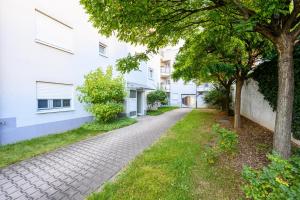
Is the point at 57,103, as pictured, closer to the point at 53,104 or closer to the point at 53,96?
the point at 53,104

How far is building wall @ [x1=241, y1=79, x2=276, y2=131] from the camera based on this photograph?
799cm

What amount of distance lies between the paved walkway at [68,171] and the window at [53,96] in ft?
8.65

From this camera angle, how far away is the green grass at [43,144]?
5152 mm

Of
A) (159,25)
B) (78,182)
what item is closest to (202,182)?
(78,182)

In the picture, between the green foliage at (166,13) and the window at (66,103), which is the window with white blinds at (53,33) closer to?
the window at (66,103)

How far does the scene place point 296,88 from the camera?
541 centimetres

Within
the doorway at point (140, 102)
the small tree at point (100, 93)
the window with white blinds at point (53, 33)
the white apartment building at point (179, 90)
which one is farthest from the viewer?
the white apartment building at point (179, 90)

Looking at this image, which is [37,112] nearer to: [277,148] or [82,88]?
[82,88]

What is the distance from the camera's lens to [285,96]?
356 centimetres

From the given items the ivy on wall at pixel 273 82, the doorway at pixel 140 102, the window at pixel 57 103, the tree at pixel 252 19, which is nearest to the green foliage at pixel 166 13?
the tree at pixel 252 19

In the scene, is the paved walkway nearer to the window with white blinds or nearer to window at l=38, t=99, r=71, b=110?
window at l=38, t=99, r=71, b=110

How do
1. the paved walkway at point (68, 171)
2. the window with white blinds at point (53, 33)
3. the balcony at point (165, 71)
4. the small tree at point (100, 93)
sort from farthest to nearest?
the balcony at point (165, 71)
the small tree at point (100, 93)
the window with white blinds at point (53, 33)
the paved walkway at point (68, 171)

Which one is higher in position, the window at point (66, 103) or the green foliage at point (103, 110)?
the window at point (66, 103)

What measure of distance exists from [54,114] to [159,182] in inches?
256
